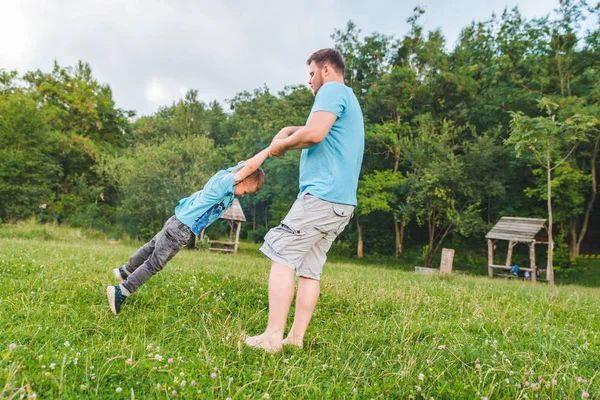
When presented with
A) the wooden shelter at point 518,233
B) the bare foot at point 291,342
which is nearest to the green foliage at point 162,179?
the wooden shelter at point 518,233

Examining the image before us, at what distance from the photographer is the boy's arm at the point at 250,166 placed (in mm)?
3373

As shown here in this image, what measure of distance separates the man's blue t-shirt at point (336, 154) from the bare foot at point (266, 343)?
1.13 m

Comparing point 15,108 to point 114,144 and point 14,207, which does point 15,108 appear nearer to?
point 14,207

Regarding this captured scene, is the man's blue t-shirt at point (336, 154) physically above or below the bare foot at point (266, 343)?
above

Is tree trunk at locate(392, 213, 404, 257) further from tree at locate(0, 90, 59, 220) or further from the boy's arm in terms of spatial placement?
tree at locate(0, 90, 59, 220)

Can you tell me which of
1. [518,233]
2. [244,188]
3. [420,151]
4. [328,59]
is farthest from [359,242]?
[328,59]

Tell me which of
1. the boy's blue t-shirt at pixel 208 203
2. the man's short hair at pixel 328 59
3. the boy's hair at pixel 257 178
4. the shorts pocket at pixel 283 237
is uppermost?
the man's short hair at pixel 328 59

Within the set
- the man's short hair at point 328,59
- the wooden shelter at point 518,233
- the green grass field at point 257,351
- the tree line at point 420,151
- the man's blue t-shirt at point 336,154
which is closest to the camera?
the green grass field at point 257,351

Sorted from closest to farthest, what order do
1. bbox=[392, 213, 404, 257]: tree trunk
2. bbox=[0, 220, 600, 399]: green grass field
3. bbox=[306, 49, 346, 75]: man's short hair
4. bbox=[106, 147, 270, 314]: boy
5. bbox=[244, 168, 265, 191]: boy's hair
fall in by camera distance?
1. bbox=[0, 220, 600, 399]: green grass field
2. bbox=[306, 49, 346, 75]: man's short hair
3. bbox=[106, 147, 270, 314]: boy
4. bbox=[244, 168, 265, 191]: boy's hair
5. bbox=[392, 213, 404, 257]: tree trunk

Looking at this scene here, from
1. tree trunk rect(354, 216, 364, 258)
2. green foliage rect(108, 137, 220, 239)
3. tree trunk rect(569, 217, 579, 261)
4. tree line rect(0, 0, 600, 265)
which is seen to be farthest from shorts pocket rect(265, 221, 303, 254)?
tree trunk rect(569, 217, 579, 261)

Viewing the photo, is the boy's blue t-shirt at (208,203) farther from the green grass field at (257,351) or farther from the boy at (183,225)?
the green grass field at (257,351)

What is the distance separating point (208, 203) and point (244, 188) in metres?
0.39

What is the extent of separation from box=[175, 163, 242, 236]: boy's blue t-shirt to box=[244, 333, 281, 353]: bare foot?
1.13 m

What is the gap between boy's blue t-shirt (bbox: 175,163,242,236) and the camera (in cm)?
358
